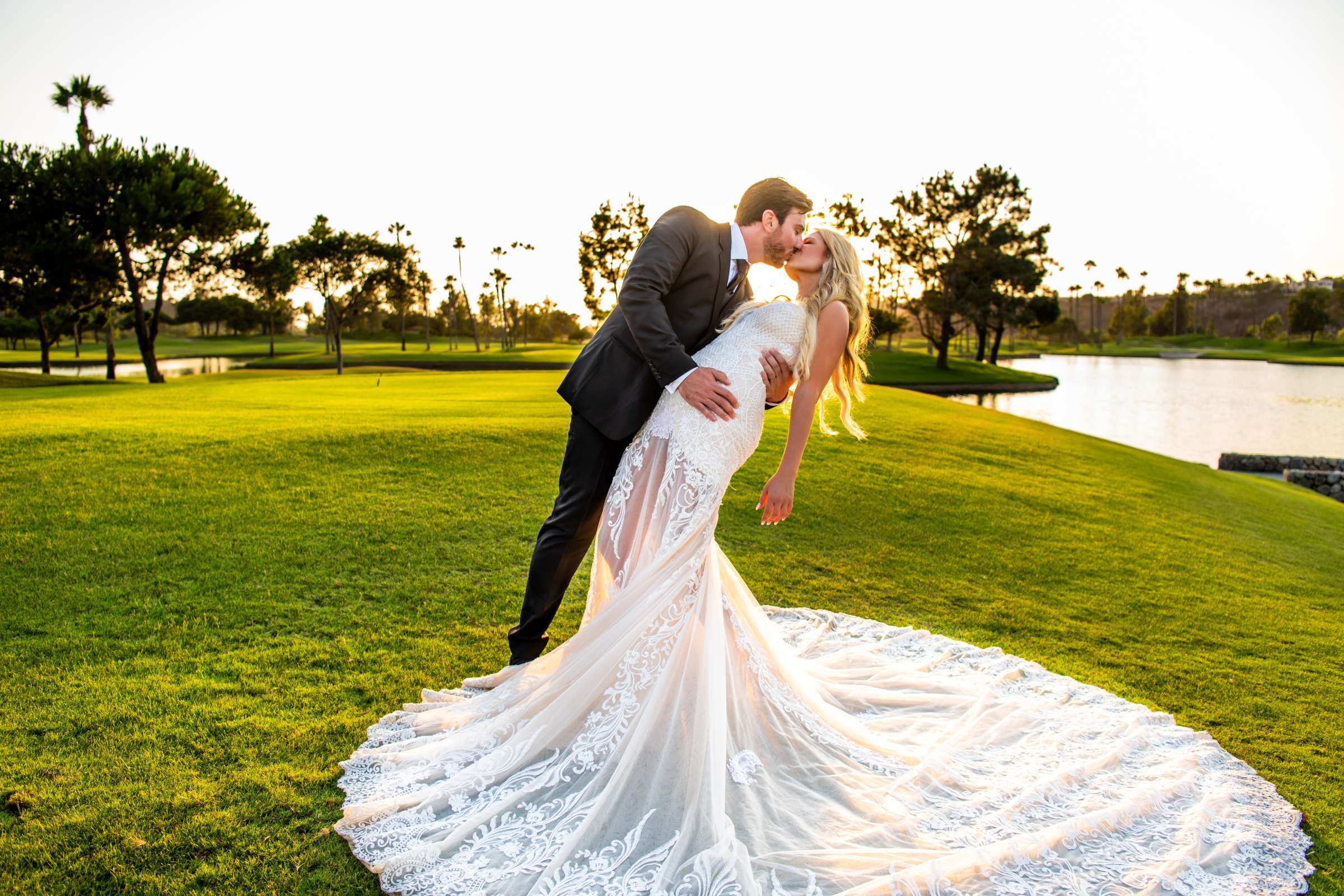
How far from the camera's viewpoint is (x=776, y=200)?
11.4 feet

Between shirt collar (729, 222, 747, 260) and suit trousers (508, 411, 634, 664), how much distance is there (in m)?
0.96

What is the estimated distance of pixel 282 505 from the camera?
685 cm

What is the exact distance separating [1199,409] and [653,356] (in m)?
40.6

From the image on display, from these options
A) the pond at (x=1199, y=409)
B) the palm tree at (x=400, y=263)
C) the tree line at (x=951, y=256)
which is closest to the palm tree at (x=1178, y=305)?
the pond at (x=1199, y=409)

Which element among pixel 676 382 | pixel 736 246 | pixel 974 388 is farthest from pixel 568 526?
pixel 974 388

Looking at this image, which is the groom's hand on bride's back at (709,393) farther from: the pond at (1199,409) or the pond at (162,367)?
the pond at (162,367)

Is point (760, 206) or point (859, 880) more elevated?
point (760, 206)

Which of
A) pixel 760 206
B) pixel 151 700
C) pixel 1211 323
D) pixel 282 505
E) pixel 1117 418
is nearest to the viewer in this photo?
pixel 760 206

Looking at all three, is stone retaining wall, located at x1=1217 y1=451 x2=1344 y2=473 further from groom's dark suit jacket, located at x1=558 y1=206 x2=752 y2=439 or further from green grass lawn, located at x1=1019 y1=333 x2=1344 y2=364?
green grass lawn, located at x1=1019 y1=333 x2=1344 y2=364

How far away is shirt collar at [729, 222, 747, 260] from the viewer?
3.58 m

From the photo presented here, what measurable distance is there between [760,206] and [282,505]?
5.32m

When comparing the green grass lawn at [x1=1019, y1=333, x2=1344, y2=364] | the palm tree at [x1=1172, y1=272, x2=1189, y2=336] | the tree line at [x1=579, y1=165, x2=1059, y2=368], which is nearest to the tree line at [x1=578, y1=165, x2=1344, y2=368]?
the tree line at [x1=579, y1=165, x2=1059, y2=368]

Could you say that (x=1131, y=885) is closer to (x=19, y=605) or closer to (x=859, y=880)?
(x=859, y=880)

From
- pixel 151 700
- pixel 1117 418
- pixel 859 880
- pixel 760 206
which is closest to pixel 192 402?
pixel 151 700
